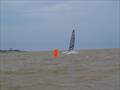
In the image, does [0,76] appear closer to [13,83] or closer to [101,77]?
[13,83]

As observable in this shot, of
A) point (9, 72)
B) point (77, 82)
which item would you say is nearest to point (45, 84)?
point (77, 82)

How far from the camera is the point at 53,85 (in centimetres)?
1498

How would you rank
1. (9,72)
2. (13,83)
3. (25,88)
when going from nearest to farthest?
(25,88) < (13,83) < (9,72)

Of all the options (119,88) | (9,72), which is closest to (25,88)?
(119,88)

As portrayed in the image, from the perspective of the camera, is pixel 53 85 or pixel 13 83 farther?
pixel 13 83

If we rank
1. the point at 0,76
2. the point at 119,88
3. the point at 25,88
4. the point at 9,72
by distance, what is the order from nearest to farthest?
the point at 119,88
the point at 25,88
the point at 0,76
the point at 9,72

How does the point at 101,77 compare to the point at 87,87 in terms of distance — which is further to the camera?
the point at 101,77

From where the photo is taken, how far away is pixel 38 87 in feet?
48.3

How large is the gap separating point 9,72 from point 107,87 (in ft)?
24.6

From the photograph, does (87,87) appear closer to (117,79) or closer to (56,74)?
(117,79)

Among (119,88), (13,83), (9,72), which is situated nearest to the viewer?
(119,88)

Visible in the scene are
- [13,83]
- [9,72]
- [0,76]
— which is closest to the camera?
[13,83]

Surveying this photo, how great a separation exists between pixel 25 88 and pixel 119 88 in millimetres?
3811

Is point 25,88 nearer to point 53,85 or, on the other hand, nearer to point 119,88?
point 53,85
